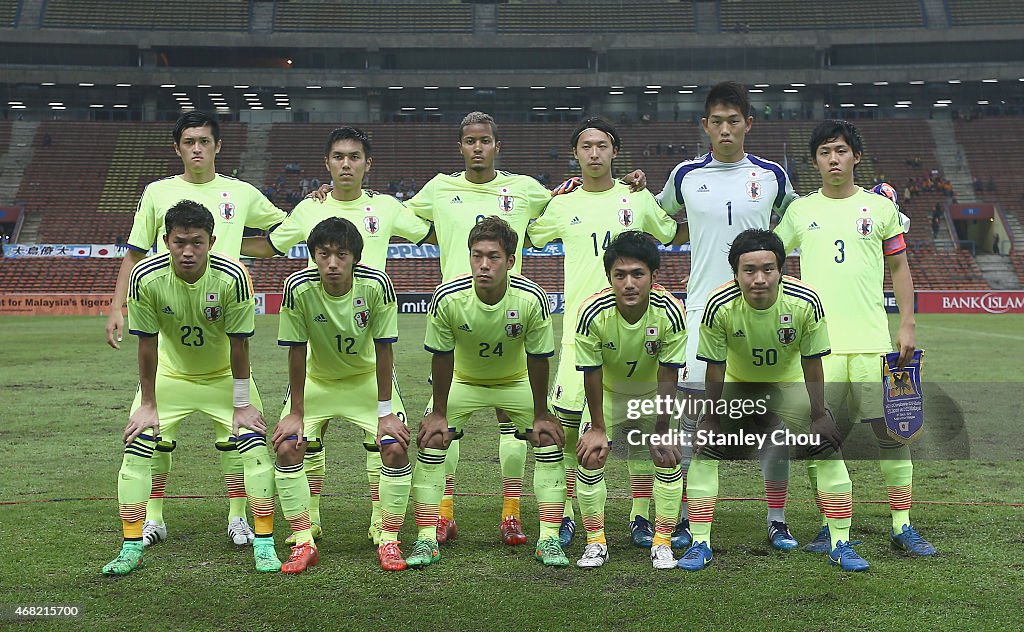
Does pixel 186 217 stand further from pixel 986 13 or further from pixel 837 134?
pixel 986 13

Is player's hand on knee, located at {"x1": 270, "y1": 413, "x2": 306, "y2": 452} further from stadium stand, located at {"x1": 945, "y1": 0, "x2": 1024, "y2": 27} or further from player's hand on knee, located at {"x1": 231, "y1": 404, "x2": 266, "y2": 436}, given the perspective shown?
stadium stand, located at {"x1": 945, "y1": 0, "x2": 1024, "y2": 27}

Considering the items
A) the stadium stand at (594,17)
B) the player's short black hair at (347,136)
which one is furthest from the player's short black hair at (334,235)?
the stadium stand at (594,17)

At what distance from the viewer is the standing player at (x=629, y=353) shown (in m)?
5.46

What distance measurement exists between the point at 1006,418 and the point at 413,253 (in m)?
27.8

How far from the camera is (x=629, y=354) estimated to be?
18.7 ft

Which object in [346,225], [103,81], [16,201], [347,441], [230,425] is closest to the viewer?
[346,225]

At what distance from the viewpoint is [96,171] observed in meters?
45.1

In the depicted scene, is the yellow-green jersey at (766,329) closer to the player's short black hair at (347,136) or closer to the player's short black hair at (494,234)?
the player's short black hair at (494,234)

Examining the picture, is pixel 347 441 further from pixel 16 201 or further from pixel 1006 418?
pixel 16 201

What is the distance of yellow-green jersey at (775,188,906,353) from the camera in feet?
19.4

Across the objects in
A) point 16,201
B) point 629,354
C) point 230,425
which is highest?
point 16,201

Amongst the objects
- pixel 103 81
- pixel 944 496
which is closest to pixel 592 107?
pixel 103 81

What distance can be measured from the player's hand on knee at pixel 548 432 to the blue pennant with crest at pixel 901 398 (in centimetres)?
207

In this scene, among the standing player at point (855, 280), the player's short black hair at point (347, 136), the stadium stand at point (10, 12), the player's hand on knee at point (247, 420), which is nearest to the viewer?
A: the player's hand on knee at point (247, 420)
